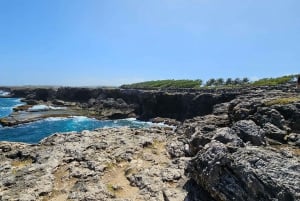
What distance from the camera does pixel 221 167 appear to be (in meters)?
17.4

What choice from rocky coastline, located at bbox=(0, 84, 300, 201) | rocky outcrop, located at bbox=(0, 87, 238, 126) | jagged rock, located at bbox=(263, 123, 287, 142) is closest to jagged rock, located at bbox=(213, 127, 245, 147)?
rocky coastline, located at bbox=(0, 84, 300, 201)

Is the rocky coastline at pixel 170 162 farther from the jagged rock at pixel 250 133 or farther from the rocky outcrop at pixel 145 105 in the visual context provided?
the rocky outcrop at pixel 145 105

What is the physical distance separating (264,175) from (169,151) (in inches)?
604

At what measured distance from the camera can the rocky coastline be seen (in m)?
16.2

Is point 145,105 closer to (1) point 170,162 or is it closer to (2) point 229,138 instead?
(1) point 170,162

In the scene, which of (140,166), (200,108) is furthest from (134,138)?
(200,108)

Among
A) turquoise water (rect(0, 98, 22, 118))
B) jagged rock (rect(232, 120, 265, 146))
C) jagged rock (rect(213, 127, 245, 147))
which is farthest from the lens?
turquoise water (rect(0, 98, 22, 118))

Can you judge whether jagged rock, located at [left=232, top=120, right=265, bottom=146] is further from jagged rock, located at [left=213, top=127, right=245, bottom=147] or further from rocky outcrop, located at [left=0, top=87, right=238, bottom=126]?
rocky outcrop, located at [left=0, top=87, right=238, bottom=126]

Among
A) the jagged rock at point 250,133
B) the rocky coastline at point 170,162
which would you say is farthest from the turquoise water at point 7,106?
the jagged rock at point 250,133

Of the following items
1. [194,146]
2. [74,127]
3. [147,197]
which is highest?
[194,146]

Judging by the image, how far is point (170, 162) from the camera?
89.6 ft

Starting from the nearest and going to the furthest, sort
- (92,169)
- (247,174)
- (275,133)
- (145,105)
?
1. (247,174)
2. (275,133)
3. (92,169)
4. (145,105)

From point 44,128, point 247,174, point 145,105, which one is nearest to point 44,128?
point 44,128

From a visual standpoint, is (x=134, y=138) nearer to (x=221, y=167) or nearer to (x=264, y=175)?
(x=221, y=167)
